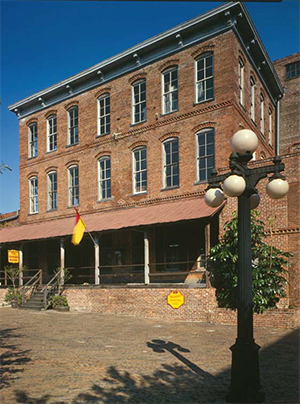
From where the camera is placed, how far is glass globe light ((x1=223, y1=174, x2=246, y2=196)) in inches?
225

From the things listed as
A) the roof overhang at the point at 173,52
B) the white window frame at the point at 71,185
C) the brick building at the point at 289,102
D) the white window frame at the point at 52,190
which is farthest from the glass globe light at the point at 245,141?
the brick building at the point at 289,102

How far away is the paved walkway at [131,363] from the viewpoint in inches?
241

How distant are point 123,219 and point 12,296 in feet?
24.3

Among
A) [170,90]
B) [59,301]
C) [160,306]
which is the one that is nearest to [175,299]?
[160,306]

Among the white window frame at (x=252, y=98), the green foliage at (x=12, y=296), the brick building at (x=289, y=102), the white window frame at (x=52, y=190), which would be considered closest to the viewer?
the green foliage at (x=12, y=296)

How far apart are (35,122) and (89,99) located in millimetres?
5229

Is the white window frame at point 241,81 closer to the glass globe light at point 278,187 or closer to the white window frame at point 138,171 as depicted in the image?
the white window frame at point 138,171

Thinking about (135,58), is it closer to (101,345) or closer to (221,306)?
(221,306)

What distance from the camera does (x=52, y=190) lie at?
2483 cm

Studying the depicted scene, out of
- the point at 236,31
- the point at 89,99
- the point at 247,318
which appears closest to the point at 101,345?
the point at 247,318

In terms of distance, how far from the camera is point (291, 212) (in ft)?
47.4

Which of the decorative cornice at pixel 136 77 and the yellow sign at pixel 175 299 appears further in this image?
the decorative cornice at pixel 136 77

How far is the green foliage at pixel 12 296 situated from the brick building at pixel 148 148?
110 inches

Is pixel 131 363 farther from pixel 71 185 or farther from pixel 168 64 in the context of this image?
pixel 71 185
